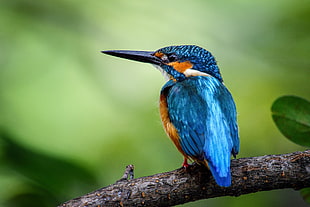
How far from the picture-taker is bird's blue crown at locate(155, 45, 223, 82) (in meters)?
3.08

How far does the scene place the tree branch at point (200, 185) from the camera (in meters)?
2.28

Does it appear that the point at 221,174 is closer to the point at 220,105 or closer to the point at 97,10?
the point at 220,105

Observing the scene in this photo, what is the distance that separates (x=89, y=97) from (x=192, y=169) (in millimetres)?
1802

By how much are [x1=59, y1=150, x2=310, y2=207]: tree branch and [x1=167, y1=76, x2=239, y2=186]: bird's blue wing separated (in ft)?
0.43

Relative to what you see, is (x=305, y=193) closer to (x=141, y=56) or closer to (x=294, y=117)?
(x=294, y=117)

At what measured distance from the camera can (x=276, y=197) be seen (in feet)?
13.0

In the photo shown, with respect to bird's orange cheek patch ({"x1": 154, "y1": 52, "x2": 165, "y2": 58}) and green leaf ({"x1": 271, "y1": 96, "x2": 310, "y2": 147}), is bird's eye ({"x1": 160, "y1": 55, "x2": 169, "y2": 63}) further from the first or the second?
green leaf ({"x1": 271, "y1": 96, "x2": 310, "y2": 147})

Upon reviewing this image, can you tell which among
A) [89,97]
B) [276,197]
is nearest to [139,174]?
[89,97]

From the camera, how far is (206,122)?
2.43 meters

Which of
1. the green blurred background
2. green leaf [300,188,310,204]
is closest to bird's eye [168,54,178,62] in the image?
the green blurred background

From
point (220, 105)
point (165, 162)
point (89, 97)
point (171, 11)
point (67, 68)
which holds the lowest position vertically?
point (220, 105)

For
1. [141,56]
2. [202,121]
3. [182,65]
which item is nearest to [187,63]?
[182,65]

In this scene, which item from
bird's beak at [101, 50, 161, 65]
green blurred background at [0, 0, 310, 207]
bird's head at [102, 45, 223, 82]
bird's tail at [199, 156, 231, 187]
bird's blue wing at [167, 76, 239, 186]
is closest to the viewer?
bird's tail at [199, 156, 231, 187]

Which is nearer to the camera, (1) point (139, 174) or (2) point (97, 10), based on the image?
(1) point (139, 174)
